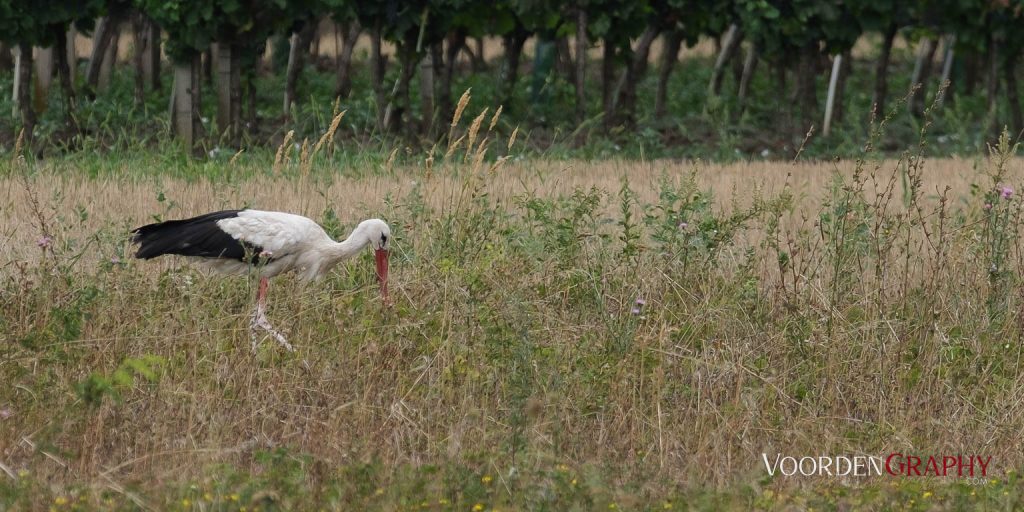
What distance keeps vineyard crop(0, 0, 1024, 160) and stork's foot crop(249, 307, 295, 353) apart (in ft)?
27.5

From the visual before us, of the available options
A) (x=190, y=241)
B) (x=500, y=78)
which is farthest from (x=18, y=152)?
(x=500, y=78)

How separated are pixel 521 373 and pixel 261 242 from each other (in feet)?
6.83

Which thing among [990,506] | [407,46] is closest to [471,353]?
[990,506]

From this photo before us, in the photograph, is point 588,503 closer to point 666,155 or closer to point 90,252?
point 90,252

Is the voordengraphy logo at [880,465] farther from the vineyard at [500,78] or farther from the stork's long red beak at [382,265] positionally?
the vineyard at [500,78]

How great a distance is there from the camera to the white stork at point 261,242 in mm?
7363

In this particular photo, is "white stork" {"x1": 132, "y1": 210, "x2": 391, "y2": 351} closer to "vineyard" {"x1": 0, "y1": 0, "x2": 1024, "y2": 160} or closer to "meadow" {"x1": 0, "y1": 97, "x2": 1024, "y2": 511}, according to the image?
"meadow" {"x1": 0, "y1": 97, "x2": 1024, "y2": 511}

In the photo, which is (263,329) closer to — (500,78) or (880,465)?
(880,465)

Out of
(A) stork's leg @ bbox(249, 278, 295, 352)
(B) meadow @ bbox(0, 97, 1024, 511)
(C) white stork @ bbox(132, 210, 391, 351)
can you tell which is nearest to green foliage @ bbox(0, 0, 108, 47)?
(B) meadow @ bbox(0, 97, 1024, 511)

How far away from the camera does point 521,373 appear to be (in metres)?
5.91

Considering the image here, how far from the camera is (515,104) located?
2208 cm

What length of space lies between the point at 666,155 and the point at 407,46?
3470mm

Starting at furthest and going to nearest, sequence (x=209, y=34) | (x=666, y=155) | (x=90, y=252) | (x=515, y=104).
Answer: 1. (x=515, y=104)
2. (x=666, y=155)
3. (x=209, y=34)
4. (x=90, y=252)

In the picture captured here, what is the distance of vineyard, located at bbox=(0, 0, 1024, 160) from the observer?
17.2 meters
